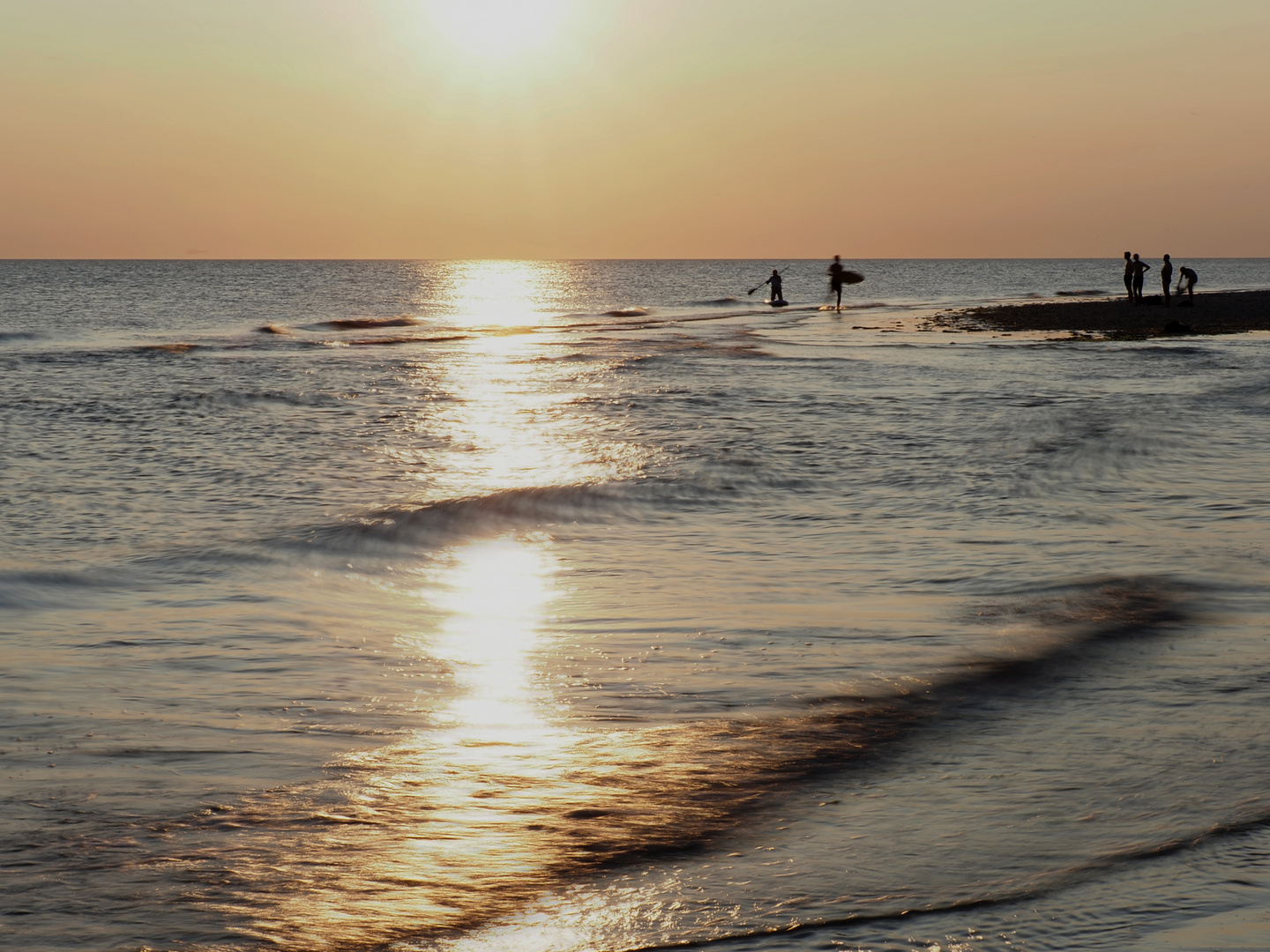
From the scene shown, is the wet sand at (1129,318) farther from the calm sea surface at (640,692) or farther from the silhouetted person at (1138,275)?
the calm sea surface at (640,692)

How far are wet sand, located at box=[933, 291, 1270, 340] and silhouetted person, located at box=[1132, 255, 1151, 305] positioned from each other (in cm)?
56

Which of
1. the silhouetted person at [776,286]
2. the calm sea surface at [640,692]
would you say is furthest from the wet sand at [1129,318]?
the calm sea surface at [640,692]

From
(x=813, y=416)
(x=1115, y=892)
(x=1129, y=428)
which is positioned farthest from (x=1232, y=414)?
(x=1115, y=892)

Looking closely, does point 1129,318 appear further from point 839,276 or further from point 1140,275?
point 839,276

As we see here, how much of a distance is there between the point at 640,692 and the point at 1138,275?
44215 millimetres

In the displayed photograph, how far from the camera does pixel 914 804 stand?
4.65 m

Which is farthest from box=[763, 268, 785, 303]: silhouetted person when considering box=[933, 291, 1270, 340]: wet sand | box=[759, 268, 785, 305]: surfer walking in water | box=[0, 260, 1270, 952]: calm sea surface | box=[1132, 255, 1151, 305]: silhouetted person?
box=[0, 260, 1270, 952]: calm sea surface

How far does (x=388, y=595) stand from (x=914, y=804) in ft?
16.2

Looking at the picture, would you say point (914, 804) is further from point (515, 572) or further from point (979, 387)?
point (979, 387)

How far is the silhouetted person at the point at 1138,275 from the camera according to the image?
41.2 m

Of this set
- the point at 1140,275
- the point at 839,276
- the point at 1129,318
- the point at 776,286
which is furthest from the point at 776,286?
the point at 1129,318

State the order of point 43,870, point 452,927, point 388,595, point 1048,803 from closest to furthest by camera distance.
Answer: point 452,927, point 43,870, point 1048,803, point 388,595

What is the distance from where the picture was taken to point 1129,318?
3950 cm

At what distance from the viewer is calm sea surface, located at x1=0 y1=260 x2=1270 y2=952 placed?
A: 3932 millimetres
